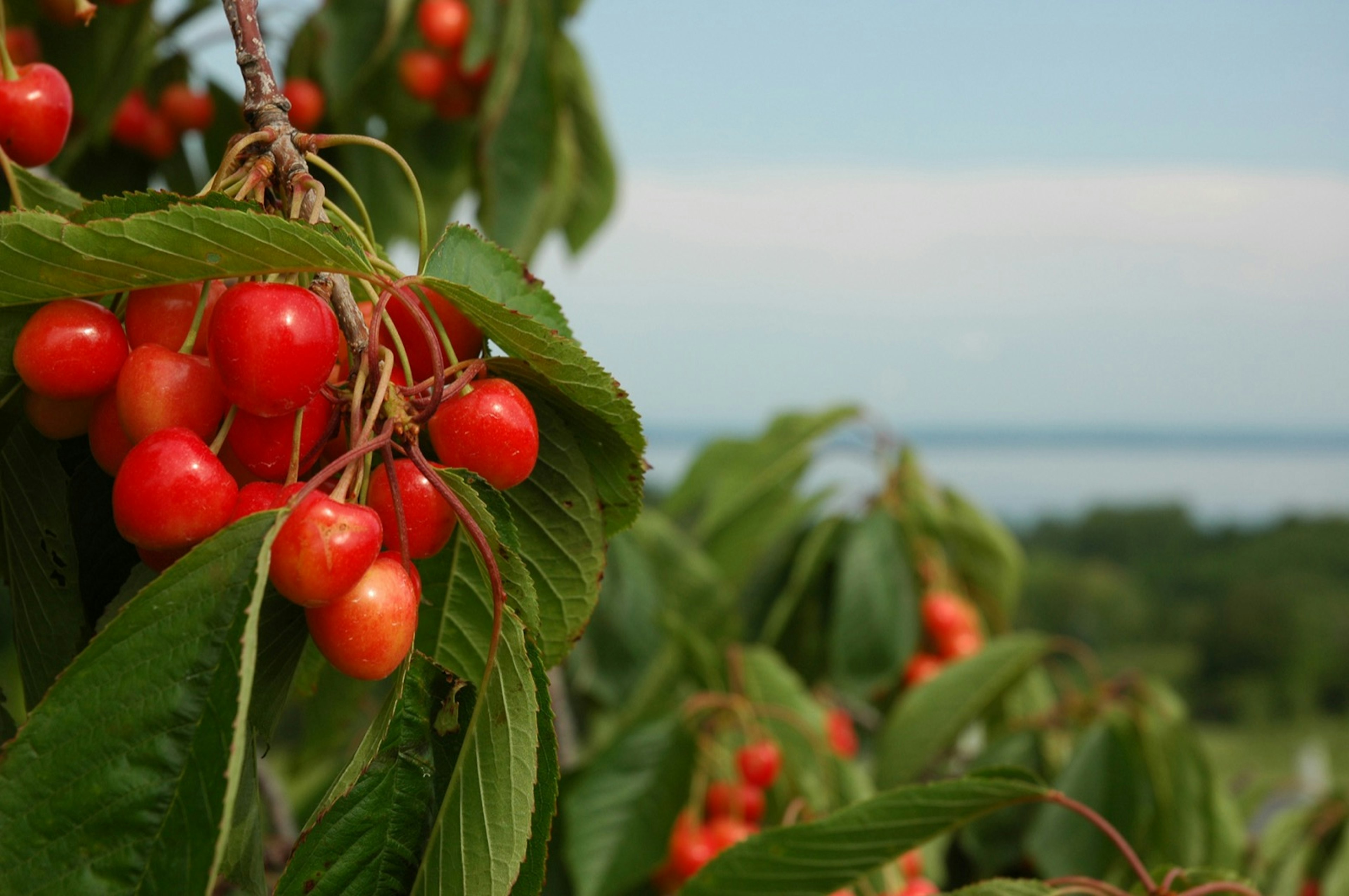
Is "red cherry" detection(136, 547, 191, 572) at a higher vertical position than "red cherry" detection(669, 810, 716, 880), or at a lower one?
higher

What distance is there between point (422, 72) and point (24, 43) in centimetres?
62

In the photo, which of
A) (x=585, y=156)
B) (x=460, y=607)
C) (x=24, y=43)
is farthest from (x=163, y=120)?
(x=460, y=607)

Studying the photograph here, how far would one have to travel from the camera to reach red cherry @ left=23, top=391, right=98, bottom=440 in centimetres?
53

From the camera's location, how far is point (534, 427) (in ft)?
1.76

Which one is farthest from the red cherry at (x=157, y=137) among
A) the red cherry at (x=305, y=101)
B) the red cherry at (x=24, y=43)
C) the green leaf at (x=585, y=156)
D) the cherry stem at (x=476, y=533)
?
the cherry stem at (x=476, y=533)

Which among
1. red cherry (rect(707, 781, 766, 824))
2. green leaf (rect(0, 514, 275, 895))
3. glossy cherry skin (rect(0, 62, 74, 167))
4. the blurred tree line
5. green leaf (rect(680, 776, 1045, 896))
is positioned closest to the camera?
green leaf (rect(0, 514, 275, 895))

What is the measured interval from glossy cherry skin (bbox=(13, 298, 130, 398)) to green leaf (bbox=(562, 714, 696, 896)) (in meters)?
1.12

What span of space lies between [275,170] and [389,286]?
0.28 ft

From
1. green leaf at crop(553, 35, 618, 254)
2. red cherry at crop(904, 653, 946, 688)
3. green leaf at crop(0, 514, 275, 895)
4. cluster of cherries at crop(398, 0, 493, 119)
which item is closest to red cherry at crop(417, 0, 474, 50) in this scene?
cluster of cherries at crop(398, 0, 493, 119)

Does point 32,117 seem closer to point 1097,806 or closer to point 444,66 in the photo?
point 444,66

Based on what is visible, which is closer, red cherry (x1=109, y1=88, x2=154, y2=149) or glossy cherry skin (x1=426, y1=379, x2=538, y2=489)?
glossy cherry skin (x1=426, y1=379, x2=538, y2=489)

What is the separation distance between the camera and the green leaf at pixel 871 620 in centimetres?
199

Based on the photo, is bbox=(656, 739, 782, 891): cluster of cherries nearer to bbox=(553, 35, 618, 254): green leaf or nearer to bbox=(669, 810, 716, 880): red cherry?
bbox=(669, 810, 716, 880): red cherry

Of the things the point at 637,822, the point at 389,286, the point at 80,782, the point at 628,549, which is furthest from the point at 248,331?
the point at 628,549
